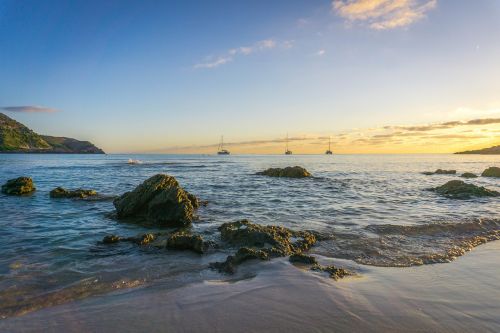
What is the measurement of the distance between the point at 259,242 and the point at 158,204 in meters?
6.14

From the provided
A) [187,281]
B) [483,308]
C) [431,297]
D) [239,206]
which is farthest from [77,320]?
[239,206]

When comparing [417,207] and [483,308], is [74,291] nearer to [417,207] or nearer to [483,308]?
[483,308]

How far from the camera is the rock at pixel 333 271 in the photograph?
23.4ft

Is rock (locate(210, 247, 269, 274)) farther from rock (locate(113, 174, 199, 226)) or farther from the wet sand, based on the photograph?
rock (locate(113, 174, 199, 226))

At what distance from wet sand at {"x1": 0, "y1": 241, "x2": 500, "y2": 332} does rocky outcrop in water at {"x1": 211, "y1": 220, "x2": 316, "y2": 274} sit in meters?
0.95

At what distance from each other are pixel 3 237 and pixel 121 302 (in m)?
7.33

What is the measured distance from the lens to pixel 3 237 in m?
10.7

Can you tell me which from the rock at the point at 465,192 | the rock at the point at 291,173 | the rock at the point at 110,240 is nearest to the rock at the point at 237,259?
the rock at the point at 110,240

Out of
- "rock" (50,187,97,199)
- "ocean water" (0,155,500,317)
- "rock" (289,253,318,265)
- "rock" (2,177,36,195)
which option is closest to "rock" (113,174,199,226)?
"ocean water" (0,155,500,317)

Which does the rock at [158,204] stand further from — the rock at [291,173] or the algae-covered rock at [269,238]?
the rock at [291,173]

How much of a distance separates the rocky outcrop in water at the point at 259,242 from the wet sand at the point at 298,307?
37.4 inches

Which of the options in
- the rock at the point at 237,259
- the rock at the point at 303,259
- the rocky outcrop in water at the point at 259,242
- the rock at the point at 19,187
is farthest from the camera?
the rock at the point at 19,187

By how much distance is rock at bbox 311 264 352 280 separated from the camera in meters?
7.13

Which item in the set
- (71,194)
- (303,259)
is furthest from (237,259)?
(71,194)
